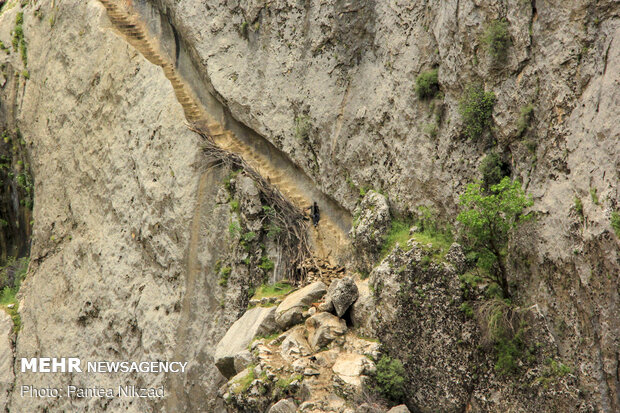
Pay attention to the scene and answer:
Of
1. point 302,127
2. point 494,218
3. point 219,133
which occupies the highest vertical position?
point 219,133

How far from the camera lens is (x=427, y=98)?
15211 mm

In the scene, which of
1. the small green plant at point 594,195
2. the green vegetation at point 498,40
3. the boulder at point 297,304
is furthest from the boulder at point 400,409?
the green vegetation at point 498,40

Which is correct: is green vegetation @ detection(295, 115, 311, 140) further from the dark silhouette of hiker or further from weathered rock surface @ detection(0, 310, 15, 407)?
weathered rock surface @ detection(0, 310, 15, 407)

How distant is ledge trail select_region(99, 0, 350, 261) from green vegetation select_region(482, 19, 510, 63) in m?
6.28

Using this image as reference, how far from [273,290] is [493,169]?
6926 mm

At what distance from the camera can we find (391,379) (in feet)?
43.1

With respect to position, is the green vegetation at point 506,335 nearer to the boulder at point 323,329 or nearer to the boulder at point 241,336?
the boulder at point 323,329

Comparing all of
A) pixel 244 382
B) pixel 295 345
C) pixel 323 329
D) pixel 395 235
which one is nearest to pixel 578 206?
pixel 395 235

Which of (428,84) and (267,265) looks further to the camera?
(267,265)

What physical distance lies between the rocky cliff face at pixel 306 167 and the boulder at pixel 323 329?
483 millimetres

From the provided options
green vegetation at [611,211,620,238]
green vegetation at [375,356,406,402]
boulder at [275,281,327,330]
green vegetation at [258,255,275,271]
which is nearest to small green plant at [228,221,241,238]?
green vegetation at [258,255,275,271]

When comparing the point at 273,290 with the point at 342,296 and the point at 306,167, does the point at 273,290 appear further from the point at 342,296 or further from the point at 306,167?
the point at 306,167

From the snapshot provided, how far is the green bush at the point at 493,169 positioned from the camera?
13.4 m

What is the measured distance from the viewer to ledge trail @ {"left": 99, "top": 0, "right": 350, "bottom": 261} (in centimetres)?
1753
